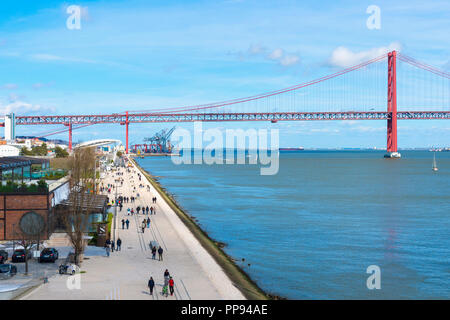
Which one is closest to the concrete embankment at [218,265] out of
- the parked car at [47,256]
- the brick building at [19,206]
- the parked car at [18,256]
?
the parked car at [47,256]

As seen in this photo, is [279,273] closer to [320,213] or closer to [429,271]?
[429,271]

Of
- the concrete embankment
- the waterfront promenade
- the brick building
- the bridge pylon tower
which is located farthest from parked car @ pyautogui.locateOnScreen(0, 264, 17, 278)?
the bridge pylon tower

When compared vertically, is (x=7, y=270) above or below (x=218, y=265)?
above

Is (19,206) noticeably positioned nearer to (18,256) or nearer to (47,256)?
(18,256)

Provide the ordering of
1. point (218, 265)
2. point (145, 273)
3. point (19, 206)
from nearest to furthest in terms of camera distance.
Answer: point (145, 273) < point (218, 265) < point (19, 206)

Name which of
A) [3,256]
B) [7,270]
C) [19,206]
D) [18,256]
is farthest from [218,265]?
[19,206]

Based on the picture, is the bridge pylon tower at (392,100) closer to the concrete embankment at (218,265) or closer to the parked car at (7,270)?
the concrete embankment at (218,265)

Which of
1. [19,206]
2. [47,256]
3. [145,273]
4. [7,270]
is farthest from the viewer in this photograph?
[19,206]
